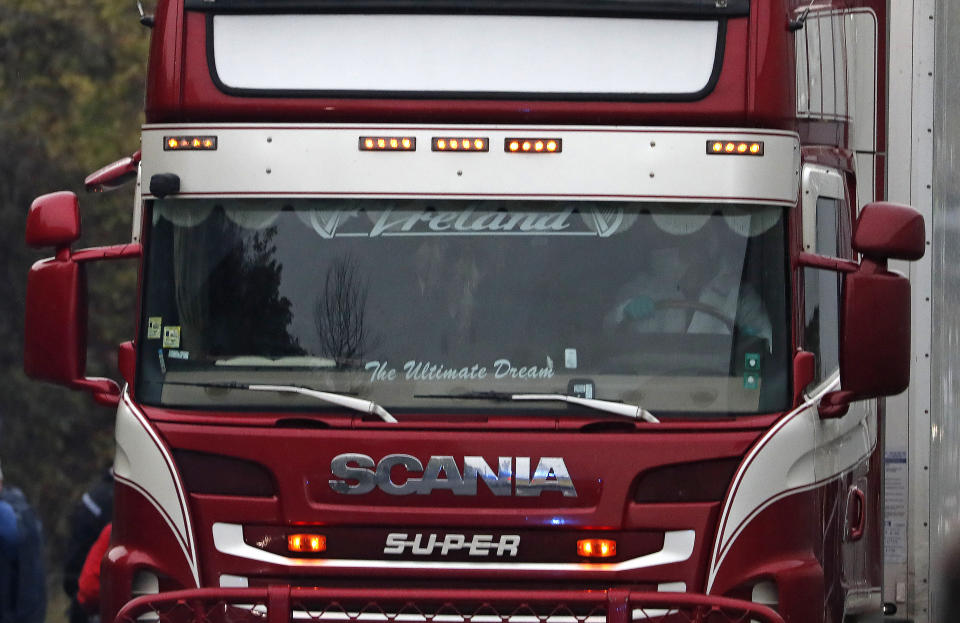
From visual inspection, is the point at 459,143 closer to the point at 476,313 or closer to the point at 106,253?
the point at 476,313

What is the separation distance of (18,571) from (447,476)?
3492 mm

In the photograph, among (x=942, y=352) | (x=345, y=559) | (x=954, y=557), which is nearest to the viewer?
(x=954, y=557)

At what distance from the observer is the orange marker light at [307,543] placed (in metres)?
6.48

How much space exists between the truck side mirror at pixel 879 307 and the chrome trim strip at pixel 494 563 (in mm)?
760

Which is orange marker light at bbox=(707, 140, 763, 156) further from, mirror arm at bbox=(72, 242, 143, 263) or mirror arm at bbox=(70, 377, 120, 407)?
mirror arm at bbox=(70, 377, 120, 407)

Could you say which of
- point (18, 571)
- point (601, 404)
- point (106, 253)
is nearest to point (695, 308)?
point (601, 404)

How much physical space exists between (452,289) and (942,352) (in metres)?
2.61

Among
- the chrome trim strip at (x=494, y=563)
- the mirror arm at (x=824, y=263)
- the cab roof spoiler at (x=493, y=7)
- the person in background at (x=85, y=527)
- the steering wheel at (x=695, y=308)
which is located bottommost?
the person in background at (x=85, y=527)

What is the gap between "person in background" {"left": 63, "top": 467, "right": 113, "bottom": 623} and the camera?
1080 cm

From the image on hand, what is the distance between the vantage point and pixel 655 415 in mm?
6496

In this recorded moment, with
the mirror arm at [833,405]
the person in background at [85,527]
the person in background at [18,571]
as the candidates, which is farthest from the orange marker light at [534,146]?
the person in background at [85,527]

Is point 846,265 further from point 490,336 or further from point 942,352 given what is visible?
point 942,352

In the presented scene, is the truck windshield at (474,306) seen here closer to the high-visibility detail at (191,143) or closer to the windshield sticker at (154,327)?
the windshield sticker at (154,327)

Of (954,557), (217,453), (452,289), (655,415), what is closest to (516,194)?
(452,289)
